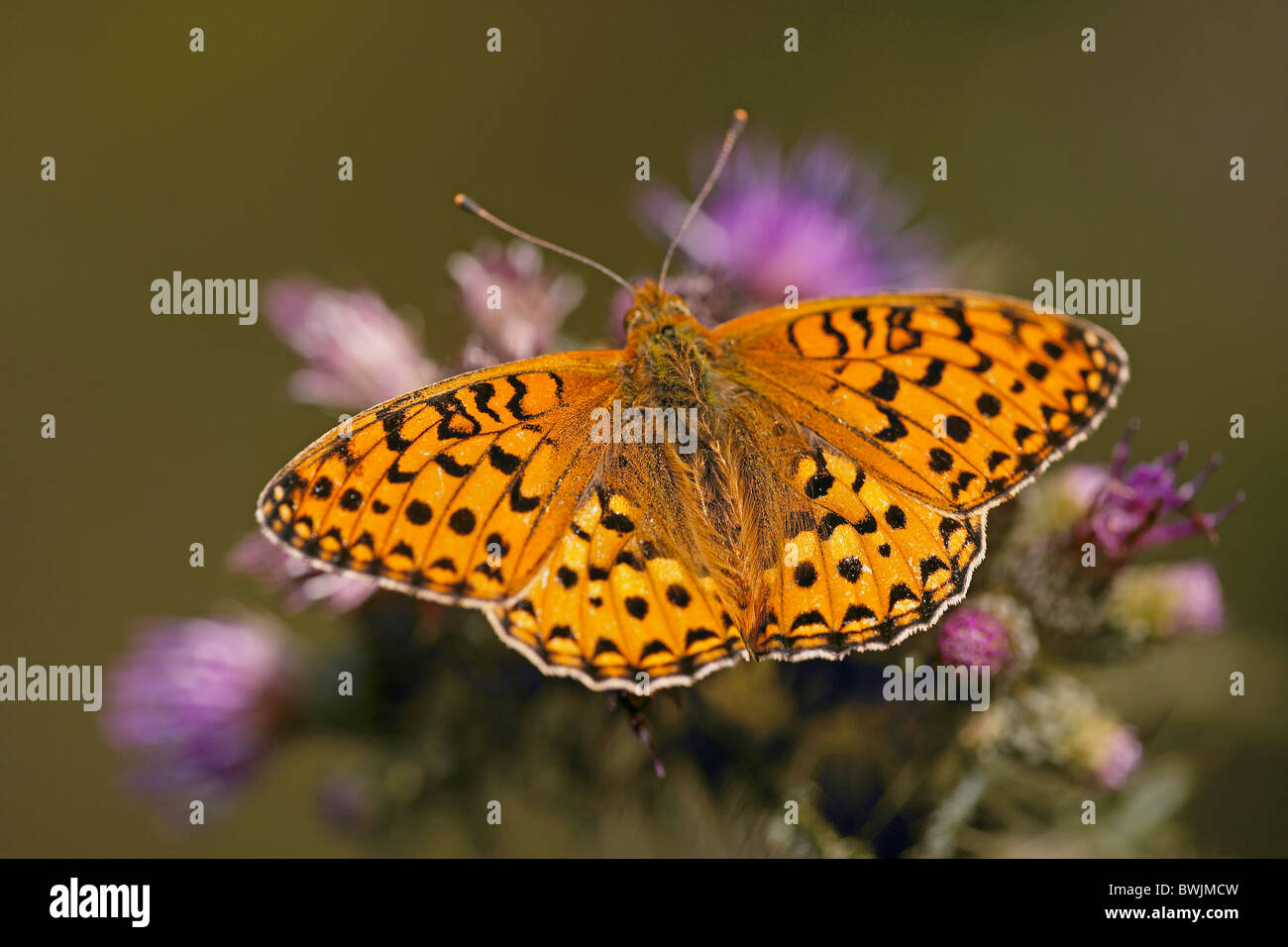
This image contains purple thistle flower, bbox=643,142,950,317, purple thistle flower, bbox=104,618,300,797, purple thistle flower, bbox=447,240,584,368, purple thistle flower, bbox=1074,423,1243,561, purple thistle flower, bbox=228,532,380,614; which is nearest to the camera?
purple thistle flower, bbox=1074,423,1243,561

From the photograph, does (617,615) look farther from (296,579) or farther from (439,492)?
(296,579)

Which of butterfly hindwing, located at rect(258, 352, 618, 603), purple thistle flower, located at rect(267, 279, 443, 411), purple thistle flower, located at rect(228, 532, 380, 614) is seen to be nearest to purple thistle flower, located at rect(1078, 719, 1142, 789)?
butterfly hindwing, located at rect(258, 352, 618, 603)

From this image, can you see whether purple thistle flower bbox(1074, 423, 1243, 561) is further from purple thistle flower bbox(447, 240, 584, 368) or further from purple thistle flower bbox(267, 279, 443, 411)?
purple thistle flower bbox(267, 279, 443, 411)

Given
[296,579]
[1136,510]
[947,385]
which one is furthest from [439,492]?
[1136,510]

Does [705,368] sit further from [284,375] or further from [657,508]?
[284,375]

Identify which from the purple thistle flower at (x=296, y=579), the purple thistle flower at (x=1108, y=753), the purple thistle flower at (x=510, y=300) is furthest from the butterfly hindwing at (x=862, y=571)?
the purple thistle flower at (x=296, y=579)

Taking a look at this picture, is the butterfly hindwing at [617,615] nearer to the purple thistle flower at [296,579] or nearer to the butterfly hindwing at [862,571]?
the butterfly hindwing at [862,571]
